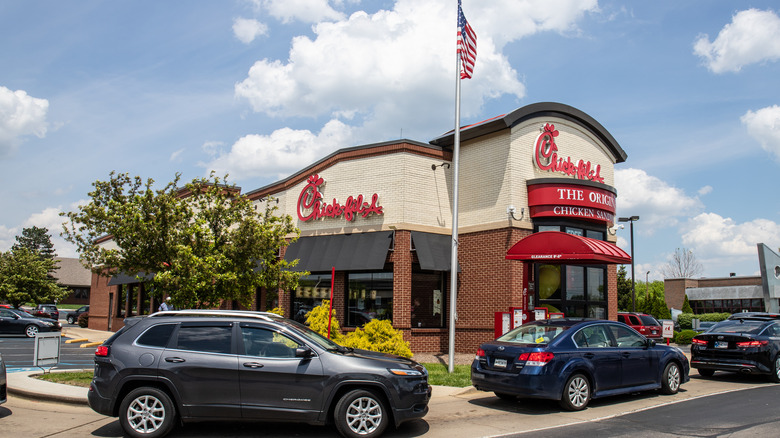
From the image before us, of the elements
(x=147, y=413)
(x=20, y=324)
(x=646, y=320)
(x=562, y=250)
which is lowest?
(x=20, y=324)

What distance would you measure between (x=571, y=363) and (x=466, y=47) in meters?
9.18

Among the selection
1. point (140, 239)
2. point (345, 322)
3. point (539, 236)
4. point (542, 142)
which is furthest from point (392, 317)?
point (140, 239)

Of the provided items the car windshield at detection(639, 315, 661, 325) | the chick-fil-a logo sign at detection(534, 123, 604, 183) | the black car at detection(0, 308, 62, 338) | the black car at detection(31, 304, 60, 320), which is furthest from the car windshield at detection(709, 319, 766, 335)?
the black car at detection(31, 304, 60, 320)

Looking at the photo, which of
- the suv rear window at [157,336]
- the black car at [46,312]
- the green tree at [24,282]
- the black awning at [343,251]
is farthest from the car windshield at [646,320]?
the green tree at [24,282]

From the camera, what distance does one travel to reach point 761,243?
26.1m

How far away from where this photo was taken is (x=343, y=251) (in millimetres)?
18859

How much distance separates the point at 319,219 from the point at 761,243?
19932 millimetres

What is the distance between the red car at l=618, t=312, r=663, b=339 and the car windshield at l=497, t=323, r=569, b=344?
47.6ft

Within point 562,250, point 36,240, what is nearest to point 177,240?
point 562,250

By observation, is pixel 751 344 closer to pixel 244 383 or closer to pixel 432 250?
pixel 432 250

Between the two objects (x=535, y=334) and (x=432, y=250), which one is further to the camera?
(x=432, y=250)

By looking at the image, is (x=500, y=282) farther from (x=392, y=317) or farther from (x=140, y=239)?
(x=140, y=239)

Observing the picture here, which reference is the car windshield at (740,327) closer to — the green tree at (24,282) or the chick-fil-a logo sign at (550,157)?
the chick-fil-a logo sign at (550,157)

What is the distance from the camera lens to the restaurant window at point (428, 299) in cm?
1845
